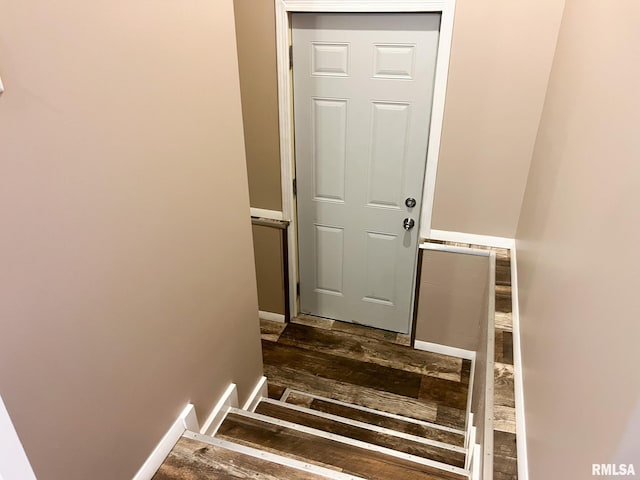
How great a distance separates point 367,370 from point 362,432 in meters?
0.67

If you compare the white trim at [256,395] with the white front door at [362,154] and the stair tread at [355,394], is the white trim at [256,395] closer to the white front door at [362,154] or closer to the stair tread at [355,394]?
the stair tread at [355,394]

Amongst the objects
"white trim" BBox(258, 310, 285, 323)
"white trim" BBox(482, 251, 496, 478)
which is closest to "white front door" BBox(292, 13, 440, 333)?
"white trim" BBox(258, 310, 285, 323)

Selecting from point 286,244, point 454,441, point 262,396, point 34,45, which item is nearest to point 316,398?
point 262,396

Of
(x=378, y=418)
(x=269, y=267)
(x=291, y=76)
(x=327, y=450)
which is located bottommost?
(x=378, y=418)

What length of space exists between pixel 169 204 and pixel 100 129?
1.21ft

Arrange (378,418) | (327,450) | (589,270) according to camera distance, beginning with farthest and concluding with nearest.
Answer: (378,418), (327,450), (589,270)

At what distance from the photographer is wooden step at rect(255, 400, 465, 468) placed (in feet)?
7.14

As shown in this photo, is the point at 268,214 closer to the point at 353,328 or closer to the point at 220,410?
the point at 353,328

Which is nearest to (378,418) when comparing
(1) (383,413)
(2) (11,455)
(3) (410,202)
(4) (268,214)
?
(1) (383,413)

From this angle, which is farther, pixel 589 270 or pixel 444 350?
pixel 444 350

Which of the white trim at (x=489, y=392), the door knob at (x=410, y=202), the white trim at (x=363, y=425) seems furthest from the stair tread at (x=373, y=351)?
the door knob at (x=410, y=202)

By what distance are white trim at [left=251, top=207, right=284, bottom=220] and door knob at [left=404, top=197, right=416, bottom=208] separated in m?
0.86

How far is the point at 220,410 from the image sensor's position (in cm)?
204

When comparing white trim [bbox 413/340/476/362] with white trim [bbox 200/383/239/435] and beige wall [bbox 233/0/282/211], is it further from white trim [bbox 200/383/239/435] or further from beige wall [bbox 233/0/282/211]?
white trim [bbox 200/383/239/435]
